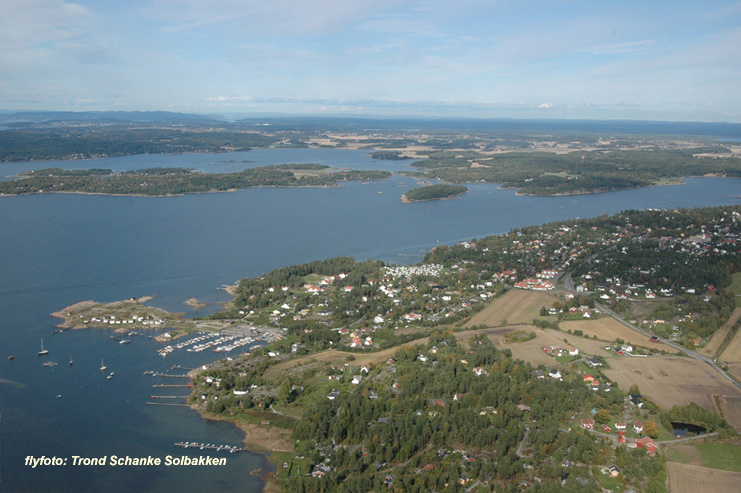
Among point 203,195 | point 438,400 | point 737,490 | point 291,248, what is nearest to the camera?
point 737,490

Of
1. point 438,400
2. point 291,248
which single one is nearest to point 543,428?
point 438,400

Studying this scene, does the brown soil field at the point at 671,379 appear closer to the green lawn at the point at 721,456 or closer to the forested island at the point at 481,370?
the forested island at the point at 481,370

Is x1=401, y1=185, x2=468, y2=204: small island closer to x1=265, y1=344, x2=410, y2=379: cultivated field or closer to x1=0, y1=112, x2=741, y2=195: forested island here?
x1=0, y1=112, x2=741, y2=195: forested island

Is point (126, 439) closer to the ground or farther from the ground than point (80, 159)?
closer to the ground

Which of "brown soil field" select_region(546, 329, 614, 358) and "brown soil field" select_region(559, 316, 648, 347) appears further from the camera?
"brown soil field" select_region(559, 316, 648, 347)

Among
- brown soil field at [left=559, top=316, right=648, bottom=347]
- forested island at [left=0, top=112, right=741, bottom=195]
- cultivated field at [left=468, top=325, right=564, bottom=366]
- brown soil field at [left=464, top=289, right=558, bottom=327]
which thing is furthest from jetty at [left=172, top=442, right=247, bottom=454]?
forested island at [left=0, top=112, right=741, bottom=195]

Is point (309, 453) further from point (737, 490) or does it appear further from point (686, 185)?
point (686, 185)
